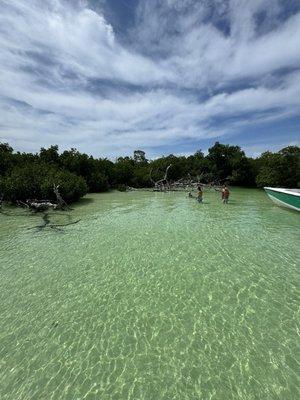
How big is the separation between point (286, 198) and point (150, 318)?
17058mm

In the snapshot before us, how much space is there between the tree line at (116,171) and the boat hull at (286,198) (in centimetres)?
1592

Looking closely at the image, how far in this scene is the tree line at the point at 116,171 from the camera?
2347cm

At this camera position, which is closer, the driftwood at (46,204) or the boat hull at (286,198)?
the boat hull at (286,198)

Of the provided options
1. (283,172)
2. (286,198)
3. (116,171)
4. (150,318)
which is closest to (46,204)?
(150,318)

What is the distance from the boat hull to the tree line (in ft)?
52.2

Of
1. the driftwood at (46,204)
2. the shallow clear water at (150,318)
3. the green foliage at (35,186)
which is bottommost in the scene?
the shallow clear water at (150,318)

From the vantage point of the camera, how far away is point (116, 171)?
42094 mm

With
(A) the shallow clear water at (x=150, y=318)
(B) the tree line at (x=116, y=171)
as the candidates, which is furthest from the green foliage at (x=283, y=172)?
(A) the shallow clear water at (x=150, y=318)

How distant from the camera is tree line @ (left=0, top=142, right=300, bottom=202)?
23469mm

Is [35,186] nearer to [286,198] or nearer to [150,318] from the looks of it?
[150,318]

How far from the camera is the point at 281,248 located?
10.8 m

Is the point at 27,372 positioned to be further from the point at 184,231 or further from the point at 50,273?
the point at 184,231

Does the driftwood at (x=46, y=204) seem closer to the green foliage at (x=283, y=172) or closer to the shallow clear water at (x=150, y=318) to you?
the shallow clear water at (x=150, y=318)

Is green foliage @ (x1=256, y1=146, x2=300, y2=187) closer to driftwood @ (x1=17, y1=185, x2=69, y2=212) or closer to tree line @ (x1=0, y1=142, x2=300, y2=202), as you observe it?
tree line @ (x1=0, y1=142, x2=300, y2=202)
